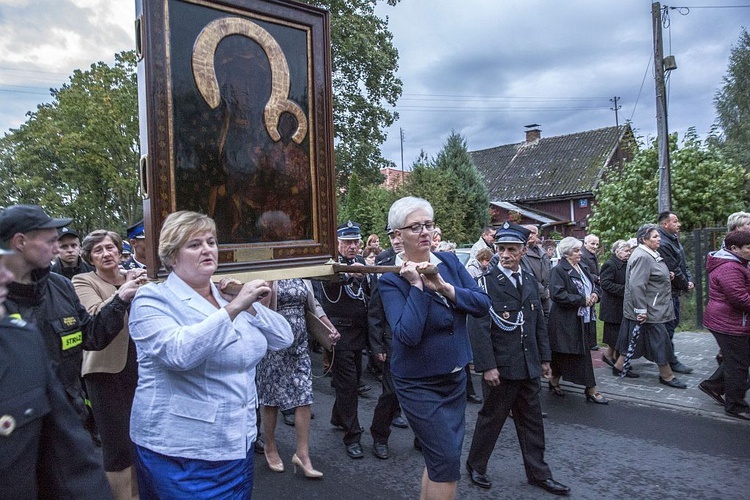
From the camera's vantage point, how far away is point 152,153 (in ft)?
7.36

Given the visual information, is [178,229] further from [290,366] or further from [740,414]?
[740,414]

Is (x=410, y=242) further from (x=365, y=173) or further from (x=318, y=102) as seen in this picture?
(x=365, y=173)

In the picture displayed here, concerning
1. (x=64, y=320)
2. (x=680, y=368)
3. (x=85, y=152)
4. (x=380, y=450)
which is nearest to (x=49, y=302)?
(x=64, y=320)

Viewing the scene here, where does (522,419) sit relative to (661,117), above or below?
below

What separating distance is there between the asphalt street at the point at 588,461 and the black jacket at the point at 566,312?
0.73 meters

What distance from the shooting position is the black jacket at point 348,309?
5.60m

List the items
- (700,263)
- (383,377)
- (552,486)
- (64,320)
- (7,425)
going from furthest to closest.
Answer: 1. (700,263)
2. (383,377)
3. (552,486)
4. (64,320)
5. (7,425)

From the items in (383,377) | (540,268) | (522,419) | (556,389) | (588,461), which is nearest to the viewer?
(522,419)

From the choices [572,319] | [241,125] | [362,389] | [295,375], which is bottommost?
[362,389]

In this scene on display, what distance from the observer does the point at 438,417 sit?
3113 mm

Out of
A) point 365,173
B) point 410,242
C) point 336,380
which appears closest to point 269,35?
point 410,242

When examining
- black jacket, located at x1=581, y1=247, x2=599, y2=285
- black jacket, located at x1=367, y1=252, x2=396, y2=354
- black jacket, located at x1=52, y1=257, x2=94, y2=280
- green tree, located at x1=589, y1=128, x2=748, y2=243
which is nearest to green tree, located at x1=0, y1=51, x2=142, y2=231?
green tree, located at x1=589, y1=128, x2=748, y2=243

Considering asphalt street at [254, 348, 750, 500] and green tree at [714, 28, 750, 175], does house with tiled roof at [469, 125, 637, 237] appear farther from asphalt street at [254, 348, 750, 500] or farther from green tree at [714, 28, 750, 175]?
asphalt street at [254, 348, 750, 500]

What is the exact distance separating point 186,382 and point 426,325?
1.31 m
